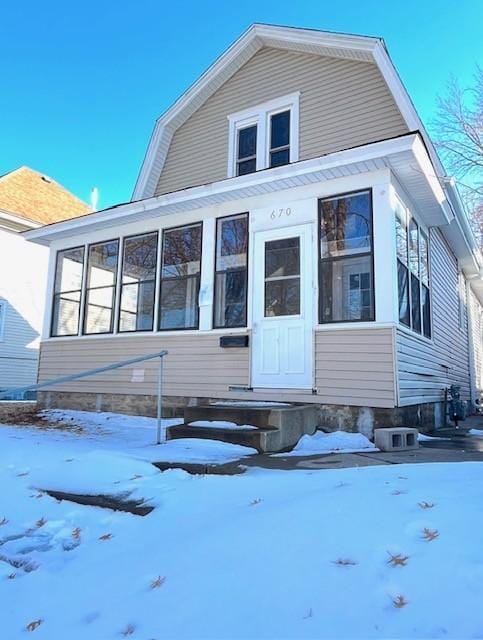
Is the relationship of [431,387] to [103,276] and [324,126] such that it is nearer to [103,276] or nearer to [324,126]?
[324,126]

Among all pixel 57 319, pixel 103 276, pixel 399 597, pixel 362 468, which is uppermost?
pixel 103 276

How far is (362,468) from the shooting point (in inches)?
143

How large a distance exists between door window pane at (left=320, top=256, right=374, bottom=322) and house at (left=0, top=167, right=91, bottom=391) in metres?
11.9

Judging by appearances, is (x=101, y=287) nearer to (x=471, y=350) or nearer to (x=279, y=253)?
(x=279, y=253)

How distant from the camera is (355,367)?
597cm

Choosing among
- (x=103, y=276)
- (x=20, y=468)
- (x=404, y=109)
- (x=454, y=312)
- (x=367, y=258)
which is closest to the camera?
(x=20, y=468)

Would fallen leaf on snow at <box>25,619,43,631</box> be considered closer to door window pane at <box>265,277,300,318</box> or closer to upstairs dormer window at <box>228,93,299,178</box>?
door window pane at <box>265,277,300,318</box>

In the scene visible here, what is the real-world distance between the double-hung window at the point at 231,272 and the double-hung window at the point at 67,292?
333 cm

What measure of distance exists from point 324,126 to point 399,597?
7.94 m

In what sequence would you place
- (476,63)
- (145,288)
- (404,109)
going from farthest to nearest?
(476,63), (145,288), (404,109)

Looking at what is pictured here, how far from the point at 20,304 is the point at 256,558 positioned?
1589cm

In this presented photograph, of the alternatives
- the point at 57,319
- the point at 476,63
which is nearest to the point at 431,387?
the point at 57,319

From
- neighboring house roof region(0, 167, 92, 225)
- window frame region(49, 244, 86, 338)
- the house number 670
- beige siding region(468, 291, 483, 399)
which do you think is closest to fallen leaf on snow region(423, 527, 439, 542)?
the house number 670

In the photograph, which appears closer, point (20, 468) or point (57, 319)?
point (20, 468)
